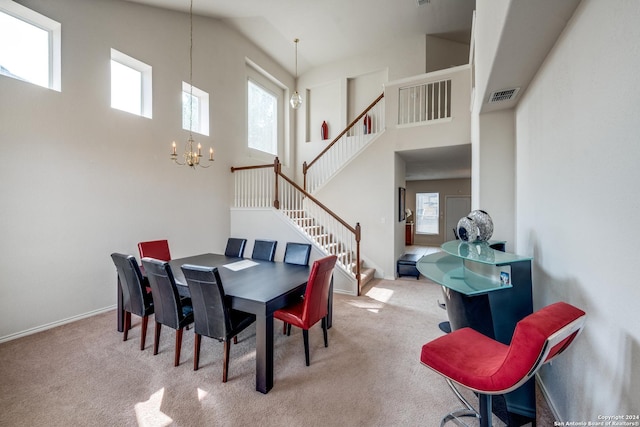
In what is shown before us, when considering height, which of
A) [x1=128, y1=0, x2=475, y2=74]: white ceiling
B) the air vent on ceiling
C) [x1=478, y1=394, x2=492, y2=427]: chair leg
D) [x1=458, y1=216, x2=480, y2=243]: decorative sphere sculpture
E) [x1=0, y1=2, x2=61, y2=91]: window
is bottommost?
[x1=478, y1=394, x2=492, y2=427]: chair leg

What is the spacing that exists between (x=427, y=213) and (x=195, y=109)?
336 inches

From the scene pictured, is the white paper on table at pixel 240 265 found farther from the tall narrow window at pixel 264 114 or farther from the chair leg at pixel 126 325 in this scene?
the tall narrow window at pixel 264 114

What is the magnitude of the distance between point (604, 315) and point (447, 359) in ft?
2.65

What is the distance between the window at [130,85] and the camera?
3924 millimetres

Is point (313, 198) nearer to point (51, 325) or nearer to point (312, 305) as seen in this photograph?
point (312, 305)

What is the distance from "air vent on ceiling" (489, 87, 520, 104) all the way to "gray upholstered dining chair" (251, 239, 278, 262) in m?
3.05

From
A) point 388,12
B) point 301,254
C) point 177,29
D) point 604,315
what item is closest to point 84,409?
point 301,254

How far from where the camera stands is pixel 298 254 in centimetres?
342

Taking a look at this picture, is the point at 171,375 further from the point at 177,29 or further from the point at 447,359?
the point at 177,29

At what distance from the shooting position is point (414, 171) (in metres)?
7.87

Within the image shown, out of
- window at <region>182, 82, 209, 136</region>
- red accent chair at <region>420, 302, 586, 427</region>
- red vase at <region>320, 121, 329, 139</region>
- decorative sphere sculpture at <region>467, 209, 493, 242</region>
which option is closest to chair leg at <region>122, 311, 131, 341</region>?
red accent chair at <region>420, 302, 586, 427</region>

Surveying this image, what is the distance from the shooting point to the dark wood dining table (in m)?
2.08

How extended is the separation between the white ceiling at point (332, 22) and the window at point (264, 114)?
71cm

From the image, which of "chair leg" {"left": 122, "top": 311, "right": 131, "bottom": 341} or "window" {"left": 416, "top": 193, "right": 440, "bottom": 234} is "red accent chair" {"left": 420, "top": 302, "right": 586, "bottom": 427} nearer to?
"chair leg" {"left": 122, "top": 311, "right": 131, "bottom": 341}
